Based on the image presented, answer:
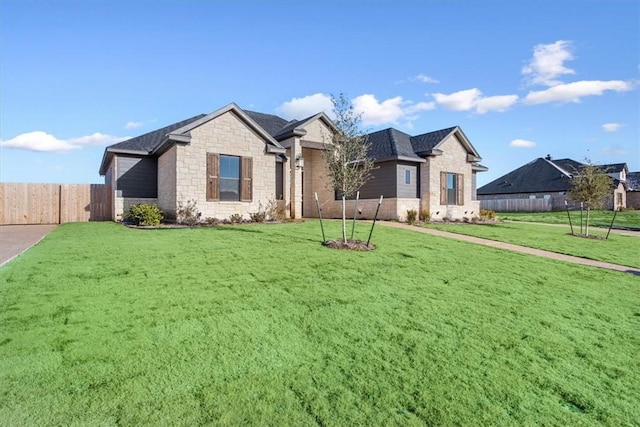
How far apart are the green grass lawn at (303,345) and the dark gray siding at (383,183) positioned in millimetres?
13371

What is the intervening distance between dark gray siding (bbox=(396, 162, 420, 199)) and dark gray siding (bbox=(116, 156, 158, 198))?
545 inches

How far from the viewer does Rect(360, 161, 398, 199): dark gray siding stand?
20.5 meters

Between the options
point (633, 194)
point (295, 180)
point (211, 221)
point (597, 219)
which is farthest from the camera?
point (633, 194)

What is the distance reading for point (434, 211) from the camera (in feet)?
69.4

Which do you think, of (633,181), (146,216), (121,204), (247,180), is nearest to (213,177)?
(247,180)

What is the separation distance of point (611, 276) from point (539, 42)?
9513 mm

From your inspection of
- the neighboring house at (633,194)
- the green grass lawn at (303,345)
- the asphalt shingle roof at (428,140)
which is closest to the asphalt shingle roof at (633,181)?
the neighboring house at (633,194)

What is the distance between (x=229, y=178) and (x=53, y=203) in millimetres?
10543

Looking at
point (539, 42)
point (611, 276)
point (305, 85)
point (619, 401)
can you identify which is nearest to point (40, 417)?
point (619, 401)

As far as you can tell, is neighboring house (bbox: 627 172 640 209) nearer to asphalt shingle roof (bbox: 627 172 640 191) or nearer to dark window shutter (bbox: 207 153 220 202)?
asphalt shingle roof (bbox: 627 172 640 191)

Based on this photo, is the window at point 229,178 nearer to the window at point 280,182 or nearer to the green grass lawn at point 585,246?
the window at point 280,182

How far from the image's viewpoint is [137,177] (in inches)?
720

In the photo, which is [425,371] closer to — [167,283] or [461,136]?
[167,283]

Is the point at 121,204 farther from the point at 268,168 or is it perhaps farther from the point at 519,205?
the point at 519,205
